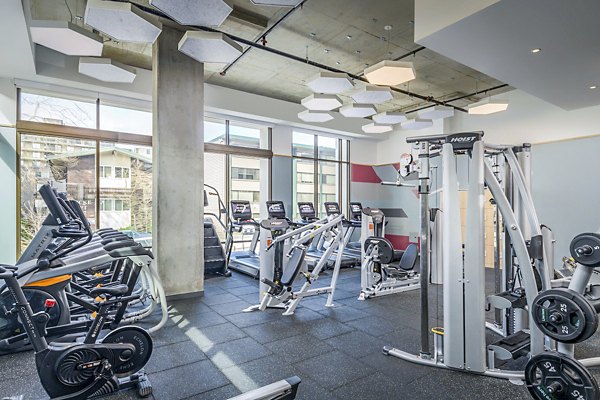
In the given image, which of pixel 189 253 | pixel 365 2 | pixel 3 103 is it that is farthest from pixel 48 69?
pixel 365 2

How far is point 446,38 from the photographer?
413 centimetres

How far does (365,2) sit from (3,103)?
6.44 m

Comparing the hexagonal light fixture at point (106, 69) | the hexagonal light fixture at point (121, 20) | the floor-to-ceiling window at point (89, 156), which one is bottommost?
the floor-to-ceiling window at point (89, 156)

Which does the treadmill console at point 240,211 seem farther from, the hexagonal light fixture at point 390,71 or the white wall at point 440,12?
the white wall at point 440,12

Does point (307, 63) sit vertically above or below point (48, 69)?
above

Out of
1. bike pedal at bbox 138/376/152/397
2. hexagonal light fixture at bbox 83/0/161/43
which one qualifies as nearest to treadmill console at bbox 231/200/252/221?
hexagonal light fixture at bbox 83/0/161/43

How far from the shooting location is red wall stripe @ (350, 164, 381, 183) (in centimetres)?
1155

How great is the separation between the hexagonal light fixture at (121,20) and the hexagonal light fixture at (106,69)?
117 cm

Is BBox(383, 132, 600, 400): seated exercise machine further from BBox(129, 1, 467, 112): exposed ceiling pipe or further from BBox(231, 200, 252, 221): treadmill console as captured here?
BBox(231, 200, 252, 221): treadmill console

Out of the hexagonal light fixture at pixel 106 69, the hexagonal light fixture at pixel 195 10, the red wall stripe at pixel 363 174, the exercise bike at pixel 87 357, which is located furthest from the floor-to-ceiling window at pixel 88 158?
the red wall stripe at pixel 363 174

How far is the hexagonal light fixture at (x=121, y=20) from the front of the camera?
371 cm

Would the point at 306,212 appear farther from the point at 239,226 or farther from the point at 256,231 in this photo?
the point at 239,226

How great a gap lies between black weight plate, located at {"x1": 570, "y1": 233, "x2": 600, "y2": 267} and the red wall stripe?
30.4ft

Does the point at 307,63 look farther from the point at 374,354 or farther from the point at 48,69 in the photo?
the point at 374,354
